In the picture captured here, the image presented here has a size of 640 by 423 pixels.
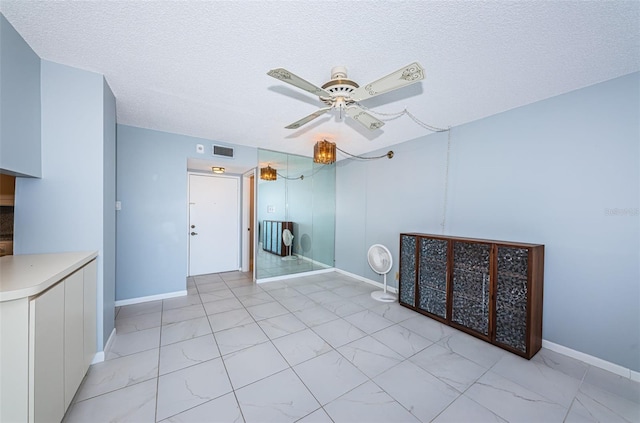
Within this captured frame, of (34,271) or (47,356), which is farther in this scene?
(34,271)

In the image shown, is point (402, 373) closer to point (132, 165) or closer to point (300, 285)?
point (300, 285)

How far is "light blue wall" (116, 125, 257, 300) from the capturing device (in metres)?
3.28

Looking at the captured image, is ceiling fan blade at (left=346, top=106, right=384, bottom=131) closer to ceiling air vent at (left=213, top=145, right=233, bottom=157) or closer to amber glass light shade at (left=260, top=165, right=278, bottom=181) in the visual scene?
ceiling air vent at (left=213, top=145, right=233, bottom=157)

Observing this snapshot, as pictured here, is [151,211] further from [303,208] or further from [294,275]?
[303,208]

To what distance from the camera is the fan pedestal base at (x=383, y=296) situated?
3520 mm

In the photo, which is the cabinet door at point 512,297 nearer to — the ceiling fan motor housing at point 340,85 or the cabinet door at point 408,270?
the cabinet door at point 408,270

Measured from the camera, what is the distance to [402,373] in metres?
1.95

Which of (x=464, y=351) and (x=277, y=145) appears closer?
(x=464, y=351)

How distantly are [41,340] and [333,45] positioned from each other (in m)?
2.40

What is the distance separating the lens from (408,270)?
330 cm

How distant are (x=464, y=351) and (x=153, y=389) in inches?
108

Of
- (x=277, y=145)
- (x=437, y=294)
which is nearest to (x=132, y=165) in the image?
(x=277, y=145)

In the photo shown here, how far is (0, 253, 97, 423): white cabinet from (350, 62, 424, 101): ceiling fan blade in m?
2.15

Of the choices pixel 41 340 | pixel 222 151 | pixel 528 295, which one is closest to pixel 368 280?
pixel 528 295
